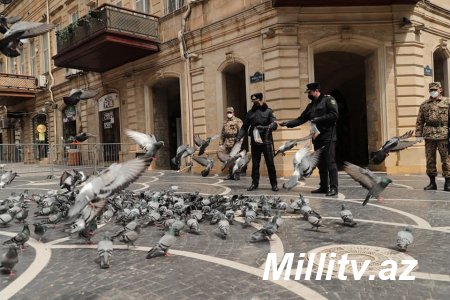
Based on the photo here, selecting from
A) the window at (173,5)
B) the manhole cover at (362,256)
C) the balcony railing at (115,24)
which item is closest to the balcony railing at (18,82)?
the balcony railing at (115,24)

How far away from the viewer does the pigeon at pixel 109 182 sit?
3.86 meters

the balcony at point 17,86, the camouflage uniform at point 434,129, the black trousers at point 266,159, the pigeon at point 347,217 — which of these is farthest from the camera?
the balcony at point 17,86

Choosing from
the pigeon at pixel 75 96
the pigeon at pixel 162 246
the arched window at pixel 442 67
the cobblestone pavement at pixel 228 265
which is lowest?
the cobblestone pavement at pixel 228 265

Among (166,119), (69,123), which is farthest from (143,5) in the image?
(69,123)

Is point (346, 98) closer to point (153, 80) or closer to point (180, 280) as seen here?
point (153, 80)

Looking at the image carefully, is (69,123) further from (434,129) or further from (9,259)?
(9,259)

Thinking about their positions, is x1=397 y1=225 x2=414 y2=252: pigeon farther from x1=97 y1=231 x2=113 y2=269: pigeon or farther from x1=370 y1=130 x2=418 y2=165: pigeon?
x1=97 y1=231 x2=113 y2=269: pigeon

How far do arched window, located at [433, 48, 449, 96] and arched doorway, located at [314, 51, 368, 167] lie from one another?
9.68 ft

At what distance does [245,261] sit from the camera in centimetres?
405

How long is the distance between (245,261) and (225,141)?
9065 mm

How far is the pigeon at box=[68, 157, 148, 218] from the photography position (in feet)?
12.7

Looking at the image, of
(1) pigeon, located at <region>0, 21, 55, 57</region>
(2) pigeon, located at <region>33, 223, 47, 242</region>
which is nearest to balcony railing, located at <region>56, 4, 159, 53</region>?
(1) pigeon, located at <region>0, 21, 55, 57</region>

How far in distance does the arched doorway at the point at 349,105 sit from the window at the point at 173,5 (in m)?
6.49

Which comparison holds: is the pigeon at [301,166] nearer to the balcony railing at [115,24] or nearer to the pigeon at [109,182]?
the pigeon at [109,182]
